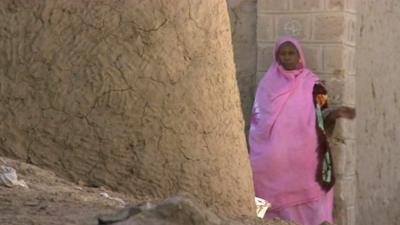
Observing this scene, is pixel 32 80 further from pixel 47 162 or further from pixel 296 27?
pixel 296 27

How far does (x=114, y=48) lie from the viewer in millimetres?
3637

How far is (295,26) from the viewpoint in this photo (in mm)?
6539

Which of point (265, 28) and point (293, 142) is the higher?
point (265, 28)

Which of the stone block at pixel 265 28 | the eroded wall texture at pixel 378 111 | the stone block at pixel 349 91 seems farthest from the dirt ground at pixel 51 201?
the eroded wall texture at pixel 378 111

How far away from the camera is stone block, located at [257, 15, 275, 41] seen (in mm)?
6621

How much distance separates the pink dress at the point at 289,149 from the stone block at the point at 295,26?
4.2 inches

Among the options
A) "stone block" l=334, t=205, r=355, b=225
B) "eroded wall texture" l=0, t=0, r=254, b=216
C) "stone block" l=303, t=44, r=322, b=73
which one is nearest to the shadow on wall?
"stone block" l=303, t=44, r=322, b=73

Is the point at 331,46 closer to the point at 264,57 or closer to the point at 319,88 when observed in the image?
the point at 319,88

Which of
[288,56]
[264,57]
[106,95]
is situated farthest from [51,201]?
[264,57]

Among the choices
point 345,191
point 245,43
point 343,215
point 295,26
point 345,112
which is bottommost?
point 343,215

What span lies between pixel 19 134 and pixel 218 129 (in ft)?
2.29

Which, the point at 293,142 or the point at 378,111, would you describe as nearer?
the point at 293,142

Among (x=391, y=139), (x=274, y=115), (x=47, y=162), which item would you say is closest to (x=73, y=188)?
(x=47, y=162)

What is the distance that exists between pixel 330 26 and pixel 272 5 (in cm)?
39
